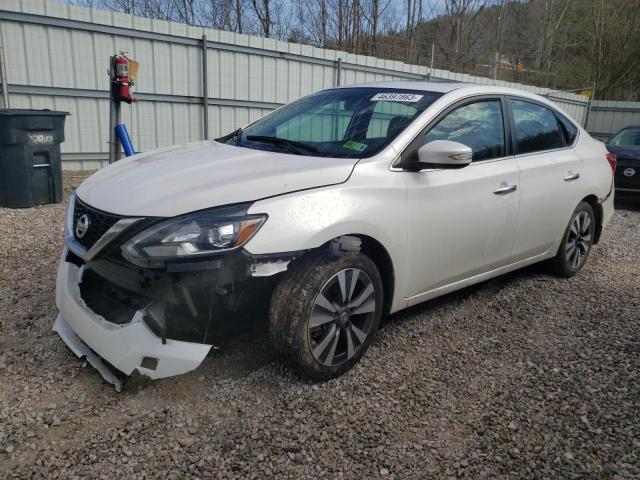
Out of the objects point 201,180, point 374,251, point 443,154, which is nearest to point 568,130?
point 443,154

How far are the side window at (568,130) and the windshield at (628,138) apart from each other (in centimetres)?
606

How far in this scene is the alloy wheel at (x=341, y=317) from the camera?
103 inches

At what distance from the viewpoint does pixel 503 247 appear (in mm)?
3670

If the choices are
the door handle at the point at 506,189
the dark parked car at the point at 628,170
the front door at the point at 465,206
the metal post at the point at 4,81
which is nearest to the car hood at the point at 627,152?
the dark parked car at the point at 628,170

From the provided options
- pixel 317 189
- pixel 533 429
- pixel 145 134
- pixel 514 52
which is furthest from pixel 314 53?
pixel 514 52

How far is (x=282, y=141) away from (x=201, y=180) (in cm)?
90

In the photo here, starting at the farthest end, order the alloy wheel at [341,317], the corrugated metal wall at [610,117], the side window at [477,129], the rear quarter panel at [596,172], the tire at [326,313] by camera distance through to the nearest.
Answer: the corrugated metal wall at [610,117]
the rear quarter panel at [596,172]
the side window at [477,129]
the alloy wheel at [341,317]
the tire at [326,313]

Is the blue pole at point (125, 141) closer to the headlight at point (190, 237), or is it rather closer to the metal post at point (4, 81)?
the metal post at point (4, 81)

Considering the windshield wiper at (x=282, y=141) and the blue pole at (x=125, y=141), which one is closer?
the windshield wiper at (x=282, y=141)

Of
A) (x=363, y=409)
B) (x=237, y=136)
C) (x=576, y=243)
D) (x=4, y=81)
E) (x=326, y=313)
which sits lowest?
(x=363, y=409)

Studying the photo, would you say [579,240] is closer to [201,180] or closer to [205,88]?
[201,180]

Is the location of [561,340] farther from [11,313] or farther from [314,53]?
[314,53]

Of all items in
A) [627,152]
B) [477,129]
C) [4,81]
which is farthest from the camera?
[627,152]

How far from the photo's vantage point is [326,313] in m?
2.65
